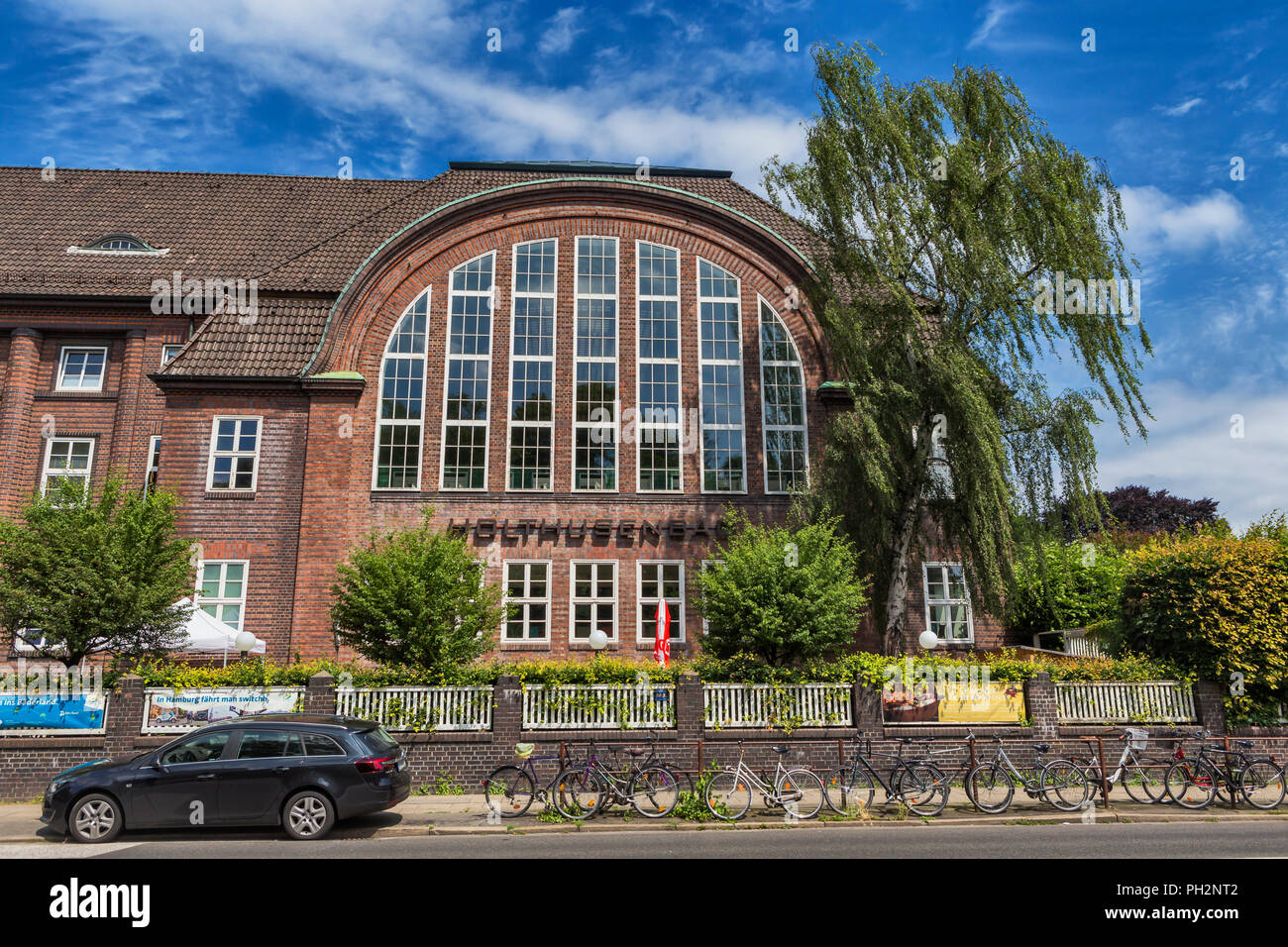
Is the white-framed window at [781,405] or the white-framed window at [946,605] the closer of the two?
the white-framed window at [946,605]

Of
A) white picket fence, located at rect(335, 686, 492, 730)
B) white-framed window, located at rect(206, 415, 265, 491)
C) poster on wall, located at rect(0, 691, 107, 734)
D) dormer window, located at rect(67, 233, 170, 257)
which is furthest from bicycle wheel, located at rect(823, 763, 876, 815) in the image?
dormer window, located at rect(67, 233, 170, 257)

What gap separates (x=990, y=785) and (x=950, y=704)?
9.59 ft

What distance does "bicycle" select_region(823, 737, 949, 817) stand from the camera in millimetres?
13336

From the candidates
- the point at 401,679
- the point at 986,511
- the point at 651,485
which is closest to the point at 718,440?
the point at 651,485

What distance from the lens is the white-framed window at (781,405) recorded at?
944 inches

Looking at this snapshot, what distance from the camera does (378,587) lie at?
17219 millimetres

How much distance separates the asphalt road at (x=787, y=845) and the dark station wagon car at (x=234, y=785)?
12.5 inches

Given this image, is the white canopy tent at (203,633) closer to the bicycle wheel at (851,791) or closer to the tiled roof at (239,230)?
the tiled roof at (239,230)

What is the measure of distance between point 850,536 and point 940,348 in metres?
5.13

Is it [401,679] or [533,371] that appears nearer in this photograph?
[401,679]

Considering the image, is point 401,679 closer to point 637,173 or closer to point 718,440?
point 718,440

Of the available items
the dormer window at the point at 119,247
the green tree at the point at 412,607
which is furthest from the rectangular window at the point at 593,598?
the dormer window at the point at 119,247

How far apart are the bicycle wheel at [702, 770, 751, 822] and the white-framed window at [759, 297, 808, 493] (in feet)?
37.6

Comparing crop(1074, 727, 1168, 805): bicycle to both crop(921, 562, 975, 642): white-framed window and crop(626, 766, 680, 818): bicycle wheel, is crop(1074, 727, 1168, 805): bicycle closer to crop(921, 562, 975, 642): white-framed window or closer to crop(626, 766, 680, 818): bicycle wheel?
crop(626, 766, 680, 818): bicycle wheel
